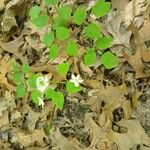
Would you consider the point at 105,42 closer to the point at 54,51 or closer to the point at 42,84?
the point at 54,51

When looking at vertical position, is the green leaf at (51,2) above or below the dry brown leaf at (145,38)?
above

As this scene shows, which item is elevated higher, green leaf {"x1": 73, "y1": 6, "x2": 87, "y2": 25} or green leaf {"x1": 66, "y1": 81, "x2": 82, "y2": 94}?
green leaf {"x1": 73, "y1": 6, "x2": 87, "y2": 25}

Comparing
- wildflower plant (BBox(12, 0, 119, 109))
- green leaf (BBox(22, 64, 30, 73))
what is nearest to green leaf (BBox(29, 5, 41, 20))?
wildflower plant (BBox(12, 0, 119, 109))

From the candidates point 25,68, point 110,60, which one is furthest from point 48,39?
point 110,60

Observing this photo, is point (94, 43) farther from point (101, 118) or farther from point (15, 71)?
point (15, 71)

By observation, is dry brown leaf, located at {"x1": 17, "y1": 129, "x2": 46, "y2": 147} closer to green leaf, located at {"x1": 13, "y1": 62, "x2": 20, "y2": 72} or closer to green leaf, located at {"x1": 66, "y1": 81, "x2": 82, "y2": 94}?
green leaf, located at {"x1": 66, "y1": 81, "x2": 82, "y2": 94}

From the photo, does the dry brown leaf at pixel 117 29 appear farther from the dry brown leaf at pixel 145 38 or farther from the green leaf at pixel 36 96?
the green leaf at pixel 36 96

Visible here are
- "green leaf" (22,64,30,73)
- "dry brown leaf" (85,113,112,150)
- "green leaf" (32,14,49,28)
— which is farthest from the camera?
"green leaf" (22,64,30,73)

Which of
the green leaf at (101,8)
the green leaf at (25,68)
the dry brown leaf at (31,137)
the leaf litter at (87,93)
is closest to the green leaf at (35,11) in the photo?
the leaf litter at (87,93)
